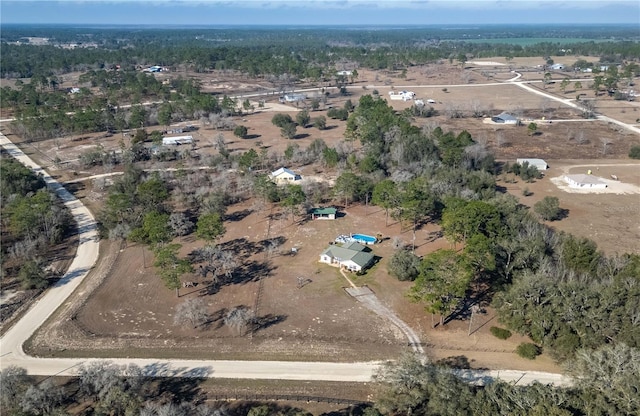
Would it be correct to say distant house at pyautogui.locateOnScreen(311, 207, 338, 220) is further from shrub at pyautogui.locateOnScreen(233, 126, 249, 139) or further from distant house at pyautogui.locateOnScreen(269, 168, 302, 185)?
shrub at pyautogui.locateOnScreen(233, 126, 249, 139)

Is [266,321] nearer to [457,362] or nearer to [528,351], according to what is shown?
[457,362]

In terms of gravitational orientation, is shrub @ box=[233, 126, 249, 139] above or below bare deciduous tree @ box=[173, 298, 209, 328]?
above

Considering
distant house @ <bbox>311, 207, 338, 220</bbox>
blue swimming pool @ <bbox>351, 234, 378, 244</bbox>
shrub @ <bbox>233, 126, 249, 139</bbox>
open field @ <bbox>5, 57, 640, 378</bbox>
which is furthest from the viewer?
shrub @ <bbox>233, 126, 249, 139</bbox>

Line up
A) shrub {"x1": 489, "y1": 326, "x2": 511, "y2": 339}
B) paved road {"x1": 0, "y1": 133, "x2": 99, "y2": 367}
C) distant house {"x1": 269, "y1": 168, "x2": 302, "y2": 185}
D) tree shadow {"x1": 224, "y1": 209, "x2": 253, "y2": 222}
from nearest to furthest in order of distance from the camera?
paved road {"x1": 0, "y1": 133, "x2": 99, "y2": 367}, shrub {"x1": 489, "y1": 326, "x2": 511, "y2": 339}, tree shadow {"x1": 224, "y1": 209, "x2": 253, "y2": 222}, distant house {"x1": 269, "y1": 168, "x2": 302, "y2": 185}

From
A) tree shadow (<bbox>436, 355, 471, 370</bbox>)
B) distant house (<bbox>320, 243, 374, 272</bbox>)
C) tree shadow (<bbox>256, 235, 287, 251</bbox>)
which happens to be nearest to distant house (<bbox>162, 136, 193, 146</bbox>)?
tree shadow (<bbox>256, 235, 287, 251</bbox>)

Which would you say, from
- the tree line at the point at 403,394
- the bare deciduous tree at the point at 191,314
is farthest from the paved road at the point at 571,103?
the bare deciduous tree at the point at 191,314
